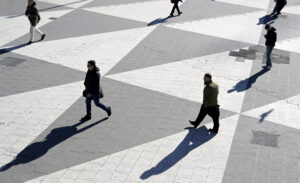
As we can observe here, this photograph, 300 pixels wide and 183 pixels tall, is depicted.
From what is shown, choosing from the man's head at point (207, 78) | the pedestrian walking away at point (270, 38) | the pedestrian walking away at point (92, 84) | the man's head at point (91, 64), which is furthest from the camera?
the pedestrian walking away at point (270, 38)

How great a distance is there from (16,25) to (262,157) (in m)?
11.3

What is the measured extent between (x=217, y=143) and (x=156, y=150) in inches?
55.1

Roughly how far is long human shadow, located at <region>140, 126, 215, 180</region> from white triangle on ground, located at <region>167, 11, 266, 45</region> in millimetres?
6337

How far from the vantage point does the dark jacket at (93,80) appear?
8336 millimetres

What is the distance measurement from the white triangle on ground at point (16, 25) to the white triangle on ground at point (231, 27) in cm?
518

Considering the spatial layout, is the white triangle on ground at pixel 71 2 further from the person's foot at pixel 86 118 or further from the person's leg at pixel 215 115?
the person's leg at pixel 215 115

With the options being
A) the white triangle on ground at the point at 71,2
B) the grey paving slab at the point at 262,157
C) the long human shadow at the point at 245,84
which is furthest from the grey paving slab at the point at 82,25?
the grey paving slab at the point at 262,157

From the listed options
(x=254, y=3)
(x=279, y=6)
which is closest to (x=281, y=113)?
(x=279, y=6)

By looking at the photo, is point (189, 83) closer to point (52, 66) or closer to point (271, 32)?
point (271, 32)

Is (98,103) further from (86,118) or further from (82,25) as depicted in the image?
(82,25)

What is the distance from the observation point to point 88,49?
42.9ft

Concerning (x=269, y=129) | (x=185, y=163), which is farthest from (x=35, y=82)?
(x=269, y=129)

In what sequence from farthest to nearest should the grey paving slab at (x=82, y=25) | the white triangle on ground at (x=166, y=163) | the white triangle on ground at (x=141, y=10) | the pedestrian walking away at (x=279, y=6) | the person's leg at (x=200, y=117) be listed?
the pedestrian walking away at (x=279, y=6), the white triangle on ground at (x=141, y=10), the grey paving slab at (x=82, y=25), the person's leg at (x=200, y=117), the white triangle on ground at (x=166, y=163)

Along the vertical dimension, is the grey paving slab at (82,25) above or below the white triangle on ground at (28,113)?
above
